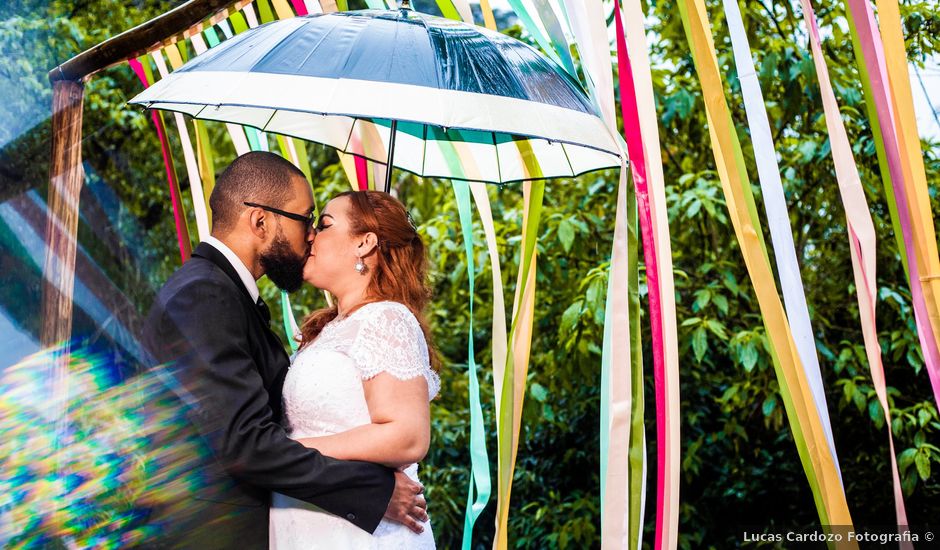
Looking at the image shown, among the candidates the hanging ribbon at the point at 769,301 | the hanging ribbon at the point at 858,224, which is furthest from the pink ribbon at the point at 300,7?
the hanging ribbon at the point at 858,224

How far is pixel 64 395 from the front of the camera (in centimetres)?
234

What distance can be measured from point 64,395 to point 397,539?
940mm

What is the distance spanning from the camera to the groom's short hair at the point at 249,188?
8.02ft

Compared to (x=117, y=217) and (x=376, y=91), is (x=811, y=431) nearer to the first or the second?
(x=376, y=91)

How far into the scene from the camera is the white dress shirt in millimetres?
2342

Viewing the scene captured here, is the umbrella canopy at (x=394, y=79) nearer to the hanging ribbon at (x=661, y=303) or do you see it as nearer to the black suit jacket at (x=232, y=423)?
the hanging ribbon at (x=661, y=303)

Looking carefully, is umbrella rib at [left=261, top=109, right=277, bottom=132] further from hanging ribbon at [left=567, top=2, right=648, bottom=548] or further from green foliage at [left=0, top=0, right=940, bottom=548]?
green foliage at [left=0, top=0, right=940, bottom=548]

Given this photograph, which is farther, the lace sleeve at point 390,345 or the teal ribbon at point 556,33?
the teal ribbon at point 556,33

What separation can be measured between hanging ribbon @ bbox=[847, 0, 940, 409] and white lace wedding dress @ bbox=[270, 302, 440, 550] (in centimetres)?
116

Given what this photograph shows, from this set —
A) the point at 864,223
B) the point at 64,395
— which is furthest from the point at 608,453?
the point at 64,395

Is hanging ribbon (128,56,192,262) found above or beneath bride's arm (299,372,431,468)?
above

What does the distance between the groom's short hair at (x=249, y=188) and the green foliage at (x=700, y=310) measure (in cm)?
174

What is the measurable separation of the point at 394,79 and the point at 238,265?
2.15 feet

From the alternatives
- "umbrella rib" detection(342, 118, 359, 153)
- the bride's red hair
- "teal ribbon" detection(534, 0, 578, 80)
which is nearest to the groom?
the bride's red hair
